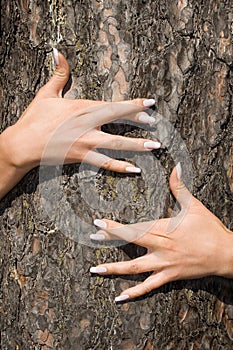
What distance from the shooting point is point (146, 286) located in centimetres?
219

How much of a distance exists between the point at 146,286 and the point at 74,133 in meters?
0.46

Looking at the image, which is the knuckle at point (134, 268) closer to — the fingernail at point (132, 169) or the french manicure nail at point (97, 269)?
the french manicure nail at point (97, 269)

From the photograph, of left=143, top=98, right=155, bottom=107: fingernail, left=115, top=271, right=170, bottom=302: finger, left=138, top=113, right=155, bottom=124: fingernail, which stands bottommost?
left=115, top=271, right=170, bottom=302: finger

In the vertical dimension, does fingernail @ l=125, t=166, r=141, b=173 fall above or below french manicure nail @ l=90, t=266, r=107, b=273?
above

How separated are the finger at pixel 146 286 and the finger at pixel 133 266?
0.03 metres

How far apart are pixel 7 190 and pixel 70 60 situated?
0.42 meters

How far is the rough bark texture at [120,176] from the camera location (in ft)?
7.22

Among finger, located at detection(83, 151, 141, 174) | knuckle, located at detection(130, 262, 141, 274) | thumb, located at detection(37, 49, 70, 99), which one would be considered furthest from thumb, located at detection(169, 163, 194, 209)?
thumb, located at detection(37, 49, 70, 99)

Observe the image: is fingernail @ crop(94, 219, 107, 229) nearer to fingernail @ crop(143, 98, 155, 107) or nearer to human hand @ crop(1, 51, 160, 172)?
human hand @ crop(1, 51, 160, 172)

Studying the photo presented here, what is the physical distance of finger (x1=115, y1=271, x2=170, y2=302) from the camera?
7.15 feet

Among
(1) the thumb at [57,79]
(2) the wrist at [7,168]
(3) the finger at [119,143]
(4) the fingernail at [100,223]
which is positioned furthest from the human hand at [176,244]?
(1) the thumb at [57,79]

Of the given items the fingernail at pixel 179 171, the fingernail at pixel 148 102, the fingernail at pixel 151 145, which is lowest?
the fingernail at pixel 179 171

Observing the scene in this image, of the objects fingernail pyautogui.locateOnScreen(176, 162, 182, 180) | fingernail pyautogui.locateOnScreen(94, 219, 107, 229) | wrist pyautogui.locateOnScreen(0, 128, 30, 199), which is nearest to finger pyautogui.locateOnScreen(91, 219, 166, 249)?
fingernail pyautogui.locateOnScreen(94, 219, 107, 229)

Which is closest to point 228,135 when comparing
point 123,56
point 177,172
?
point 177,172
